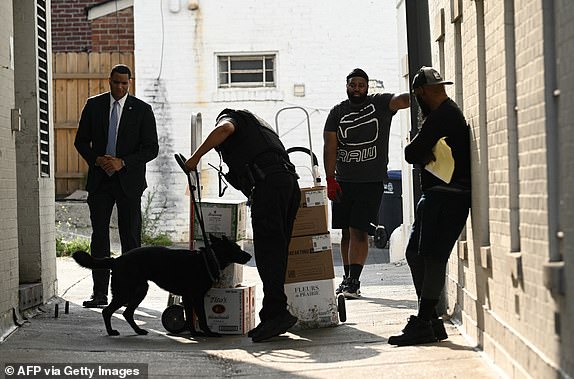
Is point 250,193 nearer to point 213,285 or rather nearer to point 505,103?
point 213,285

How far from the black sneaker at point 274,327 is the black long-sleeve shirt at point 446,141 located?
139 centimetres

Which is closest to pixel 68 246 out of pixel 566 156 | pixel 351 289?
pixel 351 289

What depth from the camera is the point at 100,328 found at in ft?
28.5

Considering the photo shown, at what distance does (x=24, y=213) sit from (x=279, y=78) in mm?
9903

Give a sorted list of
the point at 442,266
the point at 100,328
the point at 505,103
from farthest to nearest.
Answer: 1. the point at 100,328
2. the point at 442,266
3. the point at 505,103

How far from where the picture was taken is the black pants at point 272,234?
25.7 feet

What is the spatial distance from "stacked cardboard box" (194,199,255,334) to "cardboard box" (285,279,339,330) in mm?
334

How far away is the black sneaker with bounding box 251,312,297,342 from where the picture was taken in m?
7.82

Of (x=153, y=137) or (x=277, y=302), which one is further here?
(x=153, y=137)

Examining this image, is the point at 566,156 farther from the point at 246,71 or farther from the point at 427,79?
the point at 246,71

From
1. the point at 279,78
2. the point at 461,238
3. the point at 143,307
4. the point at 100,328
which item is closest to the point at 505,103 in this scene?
the point at 461,238

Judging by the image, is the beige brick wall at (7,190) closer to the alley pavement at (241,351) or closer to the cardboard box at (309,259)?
the alley pavement at (241,351)

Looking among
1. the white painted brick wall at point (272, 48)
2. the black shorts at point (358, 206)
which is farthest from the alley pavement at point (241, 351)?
the white painted brick wall at point (272, 48)

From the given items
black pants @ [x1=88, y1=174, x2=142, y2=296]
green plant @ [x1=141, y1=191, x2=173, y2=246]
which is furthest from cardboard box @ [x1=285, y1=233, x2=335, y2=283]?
green plant @ [x1=141, y1=191, x2=173, y2=246]
